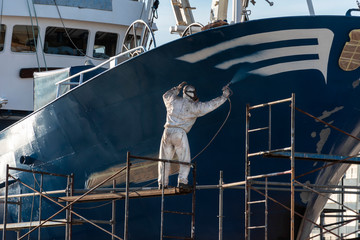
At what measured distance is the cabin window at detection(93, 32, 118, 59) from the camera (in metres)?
17.3

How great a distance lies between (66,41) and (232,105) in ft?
22.2

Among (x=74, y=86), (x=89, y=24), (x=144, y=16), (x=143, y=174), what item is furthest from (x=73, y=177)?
(x=144, y=16)

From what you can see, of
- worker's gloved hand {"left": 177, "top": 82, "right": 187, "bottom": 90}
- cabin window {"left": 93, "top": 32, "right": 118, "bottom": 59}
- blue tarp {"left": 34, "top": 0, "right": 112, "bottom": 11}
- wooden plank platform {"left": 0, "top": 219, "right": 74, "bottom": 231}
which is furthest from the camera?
cabin window {"left": 93, "top": 32, "right": 118, "bottom": 59}

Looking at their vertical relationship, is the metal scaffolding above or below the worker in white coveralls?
below

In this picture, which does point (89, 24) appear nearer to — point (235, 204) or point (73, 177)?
point (73, 177)

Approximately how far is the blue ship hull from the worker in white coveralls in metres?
0.53

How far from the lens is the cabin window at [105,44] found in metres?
17.3

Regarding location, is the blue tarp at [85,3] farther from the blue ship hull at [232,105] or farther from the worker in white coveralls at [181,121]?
the worker in white coveralls at [181,121]

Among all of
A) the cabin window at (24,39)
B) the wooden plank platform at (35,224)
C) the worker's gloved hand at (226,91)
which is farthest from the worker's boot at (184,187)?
the cabin window at (24,39)

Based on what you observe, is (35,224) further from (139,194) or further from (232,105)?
(232,105)

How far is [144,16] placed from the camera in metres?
18.2

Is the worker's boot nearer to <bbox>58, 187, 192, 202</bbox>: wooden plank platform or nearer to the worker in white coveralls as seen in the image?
<bbox>58, 187, 192, 202</bbox>: wooden plank platform

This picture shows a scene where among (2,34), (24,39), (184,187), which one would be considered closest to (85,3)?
(24,39)

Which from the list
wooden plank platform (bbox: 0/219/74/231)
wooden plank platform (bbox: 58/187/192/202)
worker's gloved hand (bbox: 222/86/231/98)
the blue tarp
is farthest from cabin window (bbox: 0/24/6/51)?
worker's gloved hand (bbox: 222/86/231/98)
